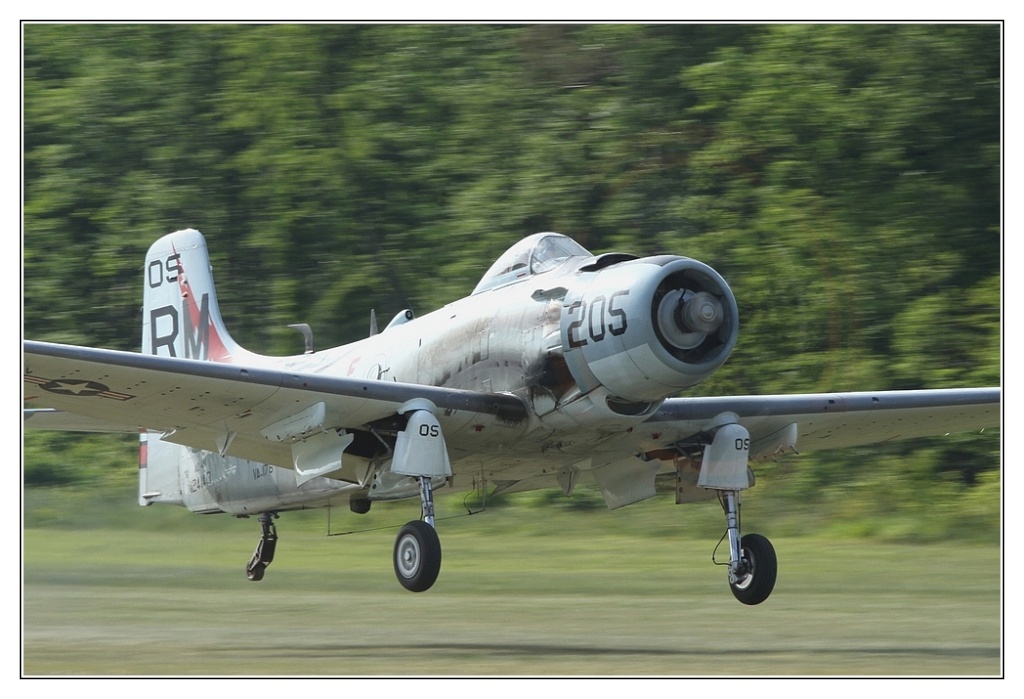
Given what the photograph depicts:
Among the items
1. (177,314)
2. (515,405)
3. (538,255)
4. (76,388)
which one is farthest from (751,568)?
(177,314)

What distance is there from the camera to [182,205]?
668 inches

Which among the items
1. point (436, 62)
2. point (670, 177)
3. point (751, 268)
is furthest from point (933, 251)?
point (436, 62)

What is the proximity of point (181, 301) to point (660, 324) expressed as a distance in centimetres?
667

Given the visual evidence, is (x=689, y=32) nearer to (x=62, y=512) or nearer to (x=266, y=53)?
(x=266, y=53)

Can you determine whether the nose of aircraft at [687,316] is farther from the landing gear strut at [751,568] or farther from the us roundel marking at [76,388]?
the us roundel marking at [76,388]

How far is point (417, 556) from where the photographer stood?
28.2 ft

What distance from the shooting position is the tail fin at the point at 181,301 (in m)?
12.9

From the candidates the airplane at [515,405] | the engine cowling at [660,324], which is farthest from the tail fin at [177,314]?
the engine cowling at [660,324]

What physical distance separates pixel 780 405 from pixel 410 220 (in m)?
7.61

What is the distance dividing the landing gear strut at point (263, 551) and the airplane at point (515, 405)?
4.48 feet

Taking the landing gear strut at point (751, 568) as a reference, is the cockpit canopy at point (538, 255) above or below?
above

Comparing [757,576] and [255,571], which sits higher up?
[255,571]

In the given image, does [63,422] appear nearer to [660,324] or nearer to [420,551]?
[420,551]

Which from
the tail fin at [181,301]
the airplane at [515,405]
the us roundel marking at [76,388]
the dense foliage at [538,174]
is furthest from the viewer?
the dense foliage at [538,174]
